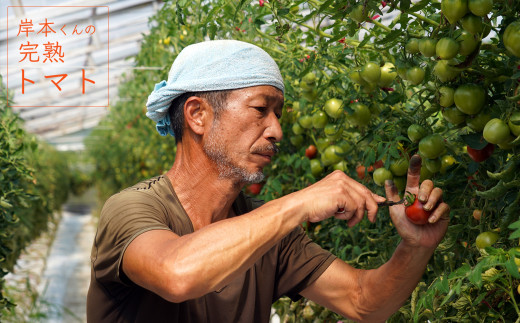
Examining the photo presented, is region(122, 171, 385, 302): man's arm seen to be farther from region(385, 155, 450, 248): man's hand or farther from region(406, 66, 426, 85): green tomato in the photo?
region(406, 66, 426, 85): green tomato

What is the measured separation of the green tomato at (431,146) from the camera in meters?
1.22

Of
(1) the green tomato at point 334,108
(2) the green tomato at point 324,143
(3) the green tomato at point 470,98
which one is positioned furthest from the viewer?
(2) the green tomato at point 324,143

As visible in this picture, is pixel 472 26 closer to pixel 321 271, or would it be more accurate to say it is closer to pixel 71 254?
pixel 321 271

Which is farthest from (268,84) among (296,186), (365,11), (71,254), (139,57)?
(71,254)

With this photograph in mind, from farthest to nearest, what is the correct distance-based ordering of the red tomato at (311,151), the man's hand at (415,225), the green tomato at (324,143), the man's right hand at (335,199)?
the red tomato at (311,151) < the green tomato at (324,143) < the man's hand at (415,225) < the man's right hand at (335,199)

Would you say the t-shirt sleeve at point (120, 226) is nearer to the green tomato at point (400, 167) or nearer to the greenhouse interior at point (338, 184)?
Result: the greenhouse interior at point (338, 184)

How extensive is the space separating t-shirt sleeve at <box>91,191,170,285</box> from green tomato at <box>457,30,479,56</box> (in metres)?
0.67

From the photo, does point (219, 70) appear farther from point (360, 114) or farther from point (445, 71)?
point (445, 71)

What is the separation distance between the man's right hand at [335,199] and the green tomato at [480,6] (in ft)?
1.34

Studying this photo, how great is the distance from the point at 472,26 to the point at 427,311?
733mm

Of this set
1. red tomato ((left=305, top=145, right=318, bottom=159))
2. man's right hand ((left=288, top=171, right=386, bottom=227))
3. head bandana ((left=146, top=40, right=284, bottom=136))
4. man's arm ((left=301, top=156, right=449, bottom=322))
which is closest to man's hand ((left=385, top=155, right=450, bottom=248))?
man's arm ((left=301, top=156, right=449, bottom=322))

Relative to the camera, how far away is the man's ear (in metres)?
1.54

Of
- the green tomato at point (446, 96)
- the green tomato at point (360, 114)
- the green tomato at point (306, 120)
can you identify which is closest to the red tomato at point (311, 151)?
the green tomato at point (306, 120)

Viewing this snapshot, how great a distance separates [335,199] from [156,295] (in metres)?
0.52
